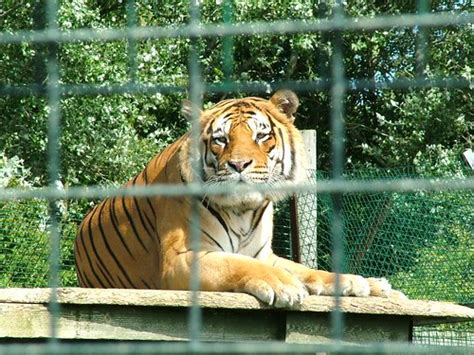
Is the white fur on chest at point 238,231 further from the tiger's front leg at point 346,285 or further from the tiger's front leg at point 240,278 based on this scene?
the tiger's front leg at point 346,285

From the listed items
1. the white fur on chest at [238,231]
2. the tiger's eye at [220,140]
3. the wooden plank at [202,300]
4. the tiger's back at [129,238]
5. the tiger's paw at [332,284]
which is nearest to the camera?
the wooden plank at [202,300]

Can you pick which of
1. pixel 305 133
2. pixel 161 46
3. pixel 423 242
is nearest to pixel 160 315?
pixel 305 133

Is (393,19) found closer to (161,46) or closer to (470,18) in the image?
(470,18)

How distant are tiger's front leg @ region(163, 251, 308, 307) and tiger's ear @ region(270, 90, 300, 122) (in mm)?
556

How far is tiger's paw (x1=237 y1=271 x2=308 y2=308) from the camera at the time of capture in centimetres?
269

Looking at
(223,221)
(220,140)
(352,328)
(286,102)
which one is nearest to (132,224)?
(223,221)

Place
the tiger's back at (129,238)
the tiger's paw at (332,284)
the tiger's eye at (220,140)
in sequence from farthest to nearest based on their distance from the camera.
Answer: the tiger's back at (129,238) → the tiger's eye at (220,140) → the tiger's paw at (332,284)

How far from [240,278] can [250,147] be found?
446 mm

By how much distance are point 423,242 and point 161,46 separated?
1660 mm

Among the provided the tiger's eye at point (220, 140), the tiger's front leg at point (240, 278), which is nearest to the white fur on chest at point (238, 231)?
the tiger's front leg at point (240, 278)

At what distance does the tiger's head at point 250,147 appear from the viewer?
302cm

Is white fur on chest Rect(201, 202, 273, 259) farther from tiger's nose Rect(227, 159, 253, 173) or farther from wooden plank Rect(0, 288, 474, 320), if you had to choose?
wooden plank Rect(0, 288, 474, 320)

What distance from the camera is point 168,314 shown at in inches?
107

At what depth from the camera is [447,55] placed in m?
3.01
